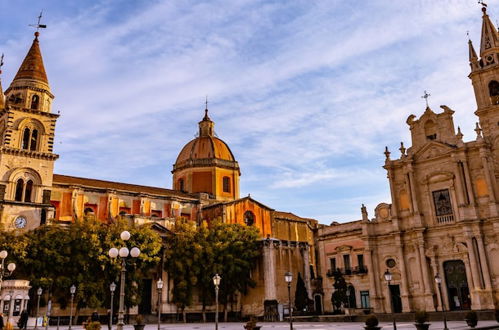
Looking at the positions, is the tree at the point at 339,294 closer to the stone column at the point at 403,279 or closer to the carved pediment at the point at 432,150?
the stone column at the point at 403,279

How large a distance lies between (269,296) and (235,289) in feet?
10.6

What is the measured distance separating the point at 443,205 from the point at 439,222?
137 centimetres

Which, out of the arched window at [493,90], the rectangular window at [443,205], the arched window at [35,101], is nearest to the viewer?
the rectangular window at [443,205]

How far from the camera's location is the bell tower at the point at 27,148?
37.6m

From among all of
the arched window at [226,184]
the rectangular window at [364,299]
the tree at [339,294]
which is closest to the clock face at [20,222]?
the arched window at [226,184]

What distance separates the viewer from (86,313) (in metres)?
37.6

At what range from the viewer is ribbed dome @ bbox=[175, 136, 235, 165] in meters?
55.2

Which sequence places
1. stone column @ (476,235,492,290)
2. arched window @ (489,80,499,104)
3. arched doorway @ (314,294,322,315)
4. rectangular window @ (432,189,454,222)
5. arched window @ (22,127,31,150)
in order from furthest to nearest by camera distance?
arched doorway @ (314,294,322,315)
arched window @ (22,127,31,150)
arched window @ (489,80,499,104)
rectangular window @ (432,189,454,222)
stone column @ (476,235,492,290)

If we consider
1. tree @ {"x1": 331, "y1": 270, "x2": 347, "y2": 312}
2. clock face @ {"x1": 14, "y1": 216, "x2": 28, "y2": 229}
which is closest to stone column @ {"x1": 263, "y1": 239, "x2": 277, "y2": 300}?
tree @ {"x1": 331, "y1": 270, "x2": 347, "y2": 312}

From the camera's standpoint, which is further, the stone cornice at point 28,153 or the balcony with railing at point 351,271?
the balcony with railing at point 351,271

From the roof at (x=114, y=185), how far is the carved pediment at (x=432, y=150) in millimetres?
24603

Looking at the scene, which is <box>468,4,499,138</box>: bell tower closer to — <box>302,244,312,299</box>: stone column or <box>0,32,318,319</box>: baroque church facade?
<box>302,244,312,299</box>: stone column

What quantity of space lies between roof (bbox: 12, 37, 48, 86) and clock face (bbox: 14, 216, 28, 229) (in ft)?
41.4

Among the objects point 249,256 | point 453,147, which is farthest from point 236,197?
point 453,147
